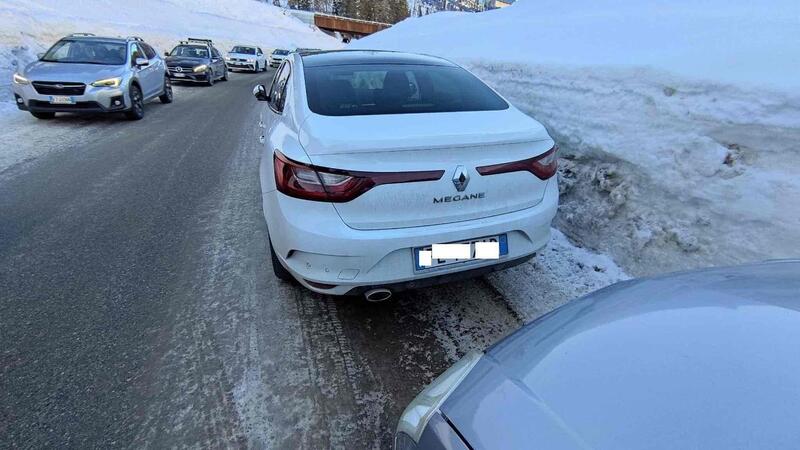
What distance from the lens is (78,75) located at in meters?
8.55

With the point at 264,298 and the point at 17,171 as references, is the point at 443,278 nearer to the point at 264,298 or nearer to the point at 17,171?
the point at 264,298

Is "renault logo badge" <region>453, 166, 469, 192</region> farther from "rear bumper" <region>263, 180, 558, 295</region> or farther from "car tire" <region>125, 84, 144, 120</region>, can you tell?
"car tire" <region>125, 84, 144, 120</region>

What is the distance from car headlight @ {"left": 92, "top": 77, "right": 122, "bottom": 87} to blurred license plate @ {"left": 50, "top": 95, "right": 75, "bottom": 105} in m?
0.49

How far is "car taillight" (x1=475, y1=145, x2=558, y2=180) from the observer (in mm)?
2604

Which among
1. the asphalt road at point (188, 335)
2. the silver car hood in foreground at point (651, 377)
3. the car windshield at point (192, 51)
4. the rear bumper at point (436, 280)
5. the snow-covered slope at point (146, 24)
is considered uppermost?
the snow-covered slope at point (146, 24)

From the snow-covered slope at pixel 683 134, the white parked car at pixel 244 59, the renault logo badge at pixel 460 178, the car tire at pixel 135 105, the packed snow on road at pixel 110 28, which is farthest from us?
the white parked car at pixel 244 59

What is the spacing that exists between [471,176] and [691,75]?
104 inches

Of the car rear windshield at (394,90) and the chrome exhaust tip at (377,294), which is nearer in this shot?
the chrome exhaust tip at (377,294)

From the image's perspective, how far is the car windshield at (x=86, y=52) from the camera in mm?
9344

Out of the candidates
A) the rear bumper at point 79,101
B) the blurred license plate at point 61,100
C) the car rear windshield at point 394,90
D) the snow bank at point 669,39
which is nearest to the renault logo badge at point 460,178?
the car rear windshield at point 394,90

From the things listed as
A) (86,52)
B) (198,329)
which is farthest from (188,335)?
(86,52)

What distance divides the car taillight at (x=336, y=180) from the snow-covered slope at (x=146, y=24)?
34.4ft

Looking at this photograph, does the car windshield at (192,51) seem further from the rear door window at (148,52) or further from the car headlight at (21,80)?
the car headlight at (21,80)

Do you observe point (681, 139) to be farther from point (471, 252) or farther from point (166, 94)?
point (166, 94)
